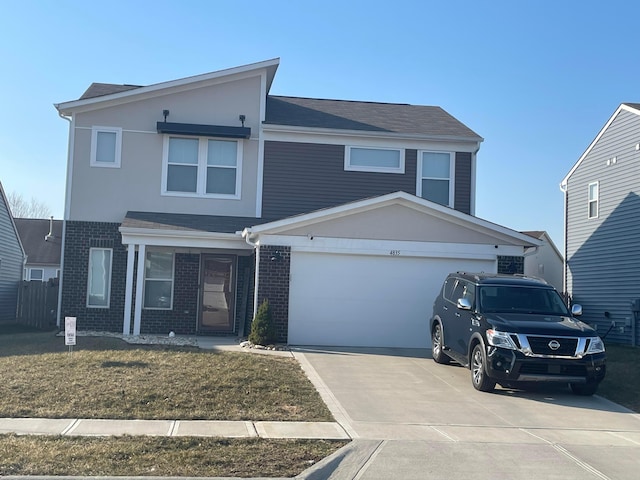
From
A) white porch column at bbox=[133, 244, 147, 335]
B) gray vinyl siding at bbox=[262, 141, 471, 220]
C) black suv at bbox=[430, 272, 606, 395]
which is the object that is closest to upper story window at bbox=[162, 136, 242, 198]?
gray vinyl siding at bbox=[262, 141, 471, 220]

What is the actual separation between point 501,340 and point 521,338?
0.99 feet

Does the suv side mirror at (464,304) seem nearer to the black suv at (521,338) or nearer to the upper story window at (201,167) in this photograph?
the black suv at (521,338)

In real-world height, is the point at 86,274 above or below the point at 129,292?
above

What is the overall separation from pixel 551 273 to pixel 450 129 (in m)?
17.3

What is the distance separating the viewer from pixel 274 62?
18500mm

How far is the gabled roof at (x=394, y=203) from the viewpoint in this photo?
15.3 metres

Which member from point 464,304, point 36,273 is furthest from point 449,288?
point 36,273

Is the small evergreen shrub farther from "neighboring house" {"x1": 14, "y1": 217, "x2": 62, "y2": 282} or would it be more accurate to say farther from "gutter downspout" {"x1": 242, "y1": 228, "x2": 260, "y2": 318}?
"neighboring house" {"x1": 14, "y1": 217, "x2": 62, "y2": 282}

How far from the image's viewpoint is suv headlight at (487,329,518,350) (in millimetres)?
10469

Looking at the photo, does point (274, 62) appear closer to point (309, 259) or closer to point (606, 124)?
point (309, 259)

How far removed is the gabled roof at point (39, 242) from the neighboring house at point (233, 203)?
24.6m

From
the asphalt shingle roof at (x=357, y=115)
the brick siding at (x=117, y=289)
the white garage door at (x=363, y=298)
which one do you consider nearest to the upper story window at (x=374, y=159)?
the asphalt shingle roof at (x=357, y=115)

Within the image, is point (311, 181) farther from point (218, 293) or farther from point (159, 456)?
point (159, 456)

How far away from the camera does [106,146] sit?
1802 cm
